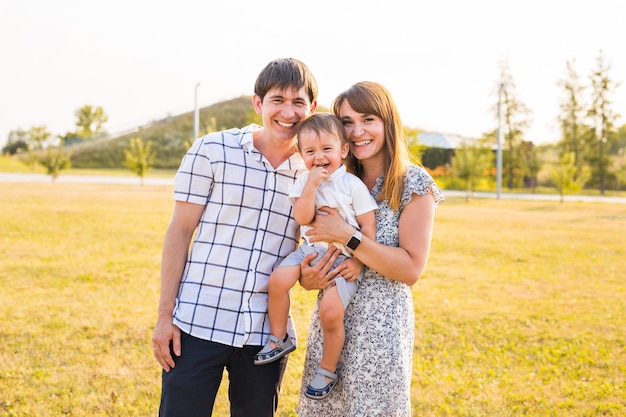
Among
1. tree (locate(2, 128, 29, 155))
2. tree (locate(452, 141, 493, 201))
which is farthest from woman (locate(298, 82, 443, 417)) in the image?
tree (locate(2, 128, 29, 155))

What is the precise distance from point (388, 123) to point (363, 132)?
13 centimetres

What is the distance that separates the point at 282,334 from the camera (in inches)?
107

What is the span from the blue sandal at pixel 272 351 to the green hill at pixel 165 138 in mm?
51867

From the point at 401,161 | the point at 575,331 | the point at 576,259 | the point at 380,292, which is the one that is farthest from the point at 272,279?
the point at 576,259

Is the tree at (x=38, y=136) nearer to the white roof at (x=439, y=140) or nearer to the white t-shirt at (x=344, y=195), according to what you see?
the white roof at (x=439, y=140)

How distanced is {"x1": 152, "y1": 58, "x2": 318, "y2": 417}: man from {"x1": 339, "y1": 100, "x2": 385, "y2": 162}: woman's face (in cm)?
20

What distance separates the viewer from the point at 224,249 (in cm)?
271

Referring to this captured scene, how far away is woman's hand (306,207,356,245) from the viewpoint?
2568 mm

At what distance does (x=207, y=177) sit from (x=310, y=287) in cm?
69

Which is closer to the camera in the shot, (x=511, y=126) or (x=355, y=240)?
(x=355, y=240)

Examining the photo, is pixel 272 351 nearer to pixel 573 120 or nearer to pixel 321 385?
pixel 321 385

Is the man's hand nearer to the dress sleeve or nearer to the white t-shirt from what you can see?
the white t-shirt

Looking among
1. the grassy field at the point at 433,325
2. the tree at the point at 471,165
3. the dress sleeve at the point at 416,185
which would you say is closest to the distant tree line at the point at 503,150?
the tree at the point at 471,165

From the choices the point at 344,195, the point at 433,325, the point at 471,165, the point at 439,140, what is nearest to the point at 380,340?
the point at 344,195
